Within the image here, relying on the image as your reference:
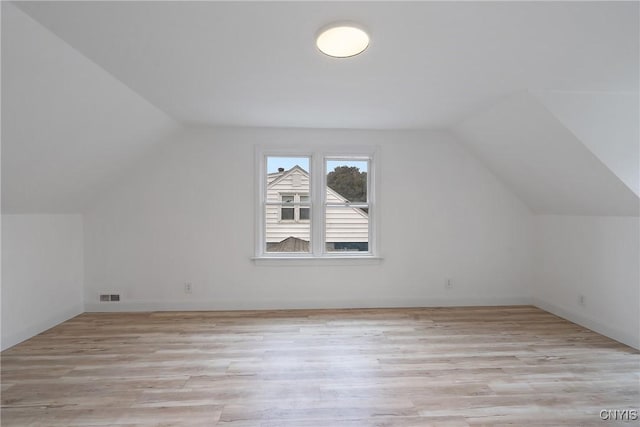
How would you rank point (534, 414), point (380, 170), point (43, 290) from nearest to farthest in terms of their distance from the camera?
point (534, 414)
point (43, 290)
point (380, 170)

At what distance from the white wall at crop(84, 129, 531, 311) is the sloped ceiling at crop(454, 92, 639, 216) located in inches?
14.0

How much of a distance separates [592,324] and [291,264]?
332cm

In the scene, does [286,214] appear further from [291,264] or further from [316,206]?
[291,264]

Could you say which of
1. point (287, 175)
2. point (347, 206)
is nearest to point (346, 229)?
point (347, 206)

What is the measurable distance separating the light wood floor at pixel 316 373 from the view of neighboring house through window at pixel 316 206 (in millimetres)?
977

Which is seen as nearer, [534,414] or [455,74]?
[534,414]

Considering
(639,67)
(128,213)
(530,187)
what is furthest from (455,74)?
(128,213)

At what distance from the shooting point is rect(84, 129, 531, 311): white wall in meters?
3.96

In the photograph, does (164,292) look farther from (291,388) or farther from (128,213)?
(291,388)

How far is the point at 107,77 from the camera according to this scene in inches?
96.4

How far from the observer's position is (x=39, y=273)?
326 centimetres

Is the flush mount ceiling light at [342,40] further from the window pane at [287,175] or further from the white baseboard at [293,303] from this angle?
the white baseboard at [293,303]

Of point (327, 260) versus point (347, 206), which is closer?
point (327, 260)

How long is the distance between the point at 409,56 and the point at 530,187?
2.61m
